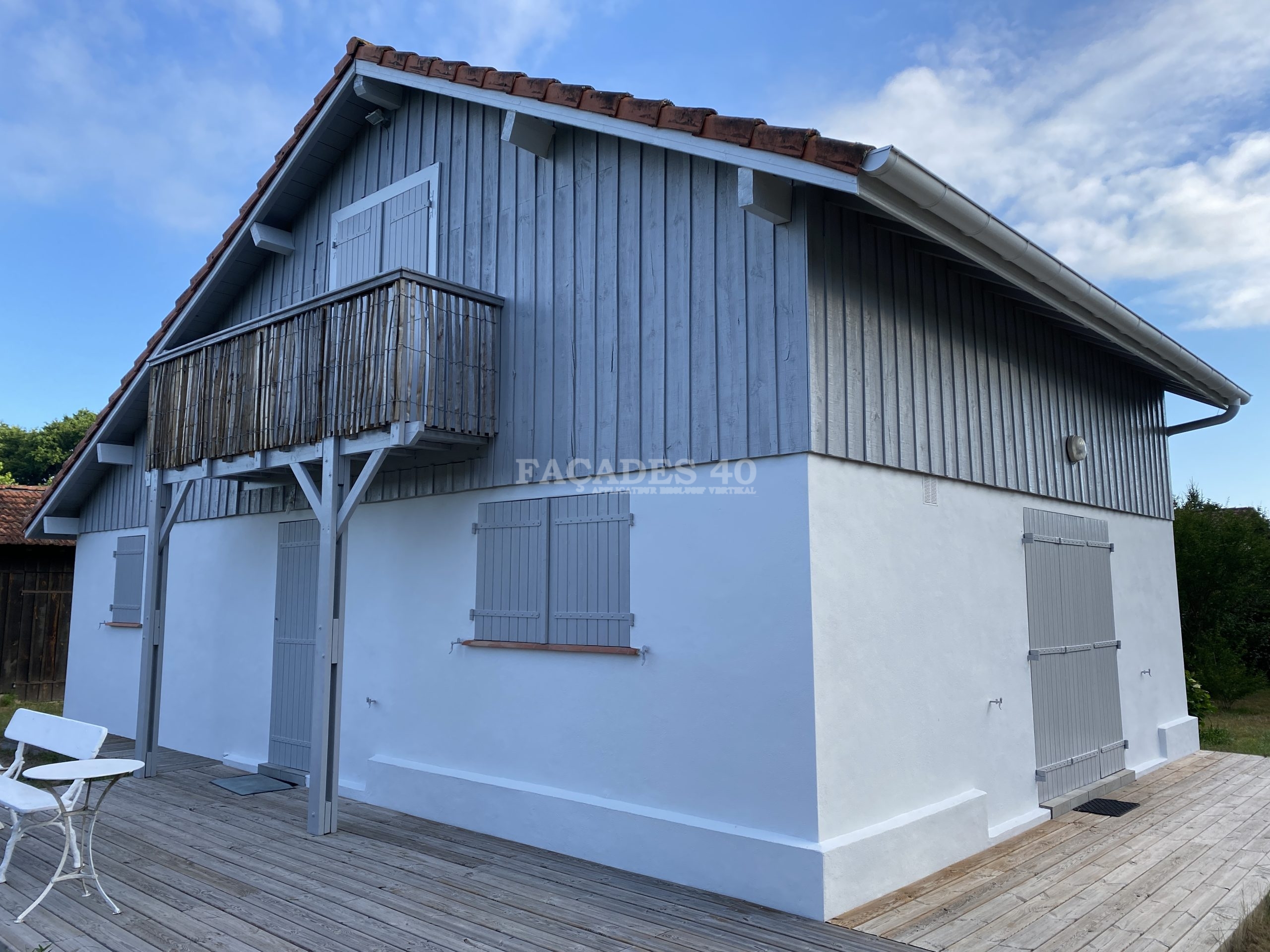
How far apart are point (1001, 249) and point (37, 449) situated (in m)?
41.3

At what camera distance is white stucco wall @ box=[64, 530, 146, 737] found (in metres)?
11.0

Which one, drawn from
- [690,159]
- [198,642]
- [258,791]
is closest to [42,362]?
[198,642]

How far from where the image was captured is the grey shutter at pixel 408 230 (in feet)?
25.8

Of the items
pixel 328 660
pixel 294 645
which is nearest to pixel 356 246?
pixel 294 645

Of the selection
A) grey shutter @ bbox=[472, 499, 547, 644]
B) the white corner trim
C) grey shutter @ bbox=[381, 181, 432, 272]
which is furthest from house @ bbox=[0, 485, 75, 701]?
the white corner trim

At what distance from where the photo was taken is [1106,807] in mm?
7332

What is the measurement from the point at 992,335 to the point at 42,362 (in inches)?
1800

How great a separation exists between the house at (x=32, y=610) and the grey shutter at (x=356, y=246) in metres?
9.61

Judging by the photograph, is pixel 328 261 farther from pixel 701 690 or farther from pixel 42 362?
pixel 42 362

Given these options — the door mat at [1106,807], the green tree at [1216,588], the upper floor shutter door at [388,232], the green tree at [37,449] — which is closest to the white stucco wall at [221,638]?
the upper floor shutter door at [388,232]

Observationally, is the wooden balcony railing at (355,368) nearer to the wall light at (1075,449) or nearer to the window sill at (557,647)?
the window sill at (557,647)

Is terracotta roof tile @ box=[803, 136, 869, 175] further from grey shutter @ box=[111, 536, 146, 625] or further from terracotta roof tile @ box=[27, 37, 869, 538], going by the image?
grey shutter @ box=[111, 536, 146, 625]

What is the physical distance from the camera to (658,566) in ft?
18.7

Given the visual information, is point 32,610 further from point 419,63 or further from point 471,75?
point 471,75
